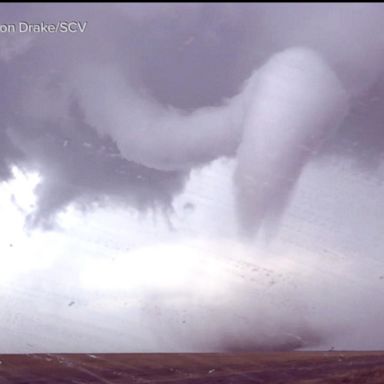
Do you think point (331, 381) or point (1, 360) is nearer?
point (331, 381)

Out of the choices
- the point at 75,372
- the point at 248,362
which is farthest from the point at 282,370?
the point at 75,372

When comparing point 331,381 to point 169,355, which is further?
point 169,355

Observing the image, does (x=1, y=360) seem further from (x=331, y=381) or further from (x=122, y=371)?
(x=331, y=381)

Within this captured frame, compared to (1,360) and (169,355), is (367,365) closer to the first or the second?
(169,355)

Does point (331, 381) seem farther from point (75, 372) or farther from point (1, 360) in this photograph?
point (1, 360)

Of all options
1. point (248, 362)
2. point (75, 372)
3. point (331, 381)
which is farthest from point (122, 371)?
point (331, 381)
